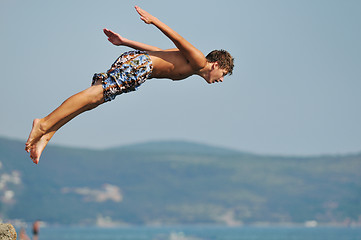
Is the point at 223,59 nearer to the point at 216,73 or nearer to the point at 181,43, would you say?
the point at 216,73

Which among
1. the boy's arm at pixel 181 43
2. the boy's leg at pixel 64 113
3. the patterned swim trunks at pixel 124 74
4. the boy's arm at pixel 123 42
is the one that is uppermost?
the boy's arm at pixel 123 42

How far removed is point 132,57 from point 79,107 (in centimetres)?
128

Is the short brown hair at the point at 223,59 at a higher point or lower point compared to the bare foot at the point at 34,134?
higher

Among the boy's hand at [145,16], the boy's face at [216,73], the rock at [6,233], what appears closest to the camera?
the boy's hand at [145,16]

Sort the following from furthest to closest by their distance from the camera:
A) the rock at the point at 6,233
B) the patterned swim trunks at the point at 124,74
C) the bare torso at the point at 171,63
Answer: the bare torso at the point at 171,63 → the patterned swim trunks at the point at 124,74 → the rock at the point at 6,233

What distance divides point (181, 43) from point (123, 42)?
167cm

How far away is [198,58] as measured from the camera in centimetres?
1197

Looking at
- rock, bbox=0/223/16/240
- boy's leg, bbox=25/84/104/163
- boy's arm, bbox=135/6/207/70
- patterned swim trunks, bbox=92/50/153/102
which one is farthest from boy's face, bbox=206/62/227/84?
rock, bbox=0/223/16/240

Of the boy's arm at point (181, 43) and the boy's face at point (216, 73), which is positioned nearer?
the boy's arm at point (181, 43)

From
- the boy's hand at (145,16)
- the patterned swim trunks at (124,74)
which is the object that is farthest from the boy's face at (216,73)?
the boy's hand at (145,16)

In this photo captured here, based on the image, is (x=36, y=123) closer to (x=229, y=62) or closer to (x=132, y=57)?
(x=132, y=57)

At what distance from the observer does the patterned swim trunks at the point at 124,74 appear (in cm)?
1195

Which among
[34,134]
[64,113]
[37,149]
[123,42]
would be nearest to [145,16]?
[123,42]

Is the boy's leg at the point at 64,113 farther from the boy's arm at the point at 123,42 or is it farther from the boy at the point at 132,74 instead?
the boy's arm at the point at 123,42
